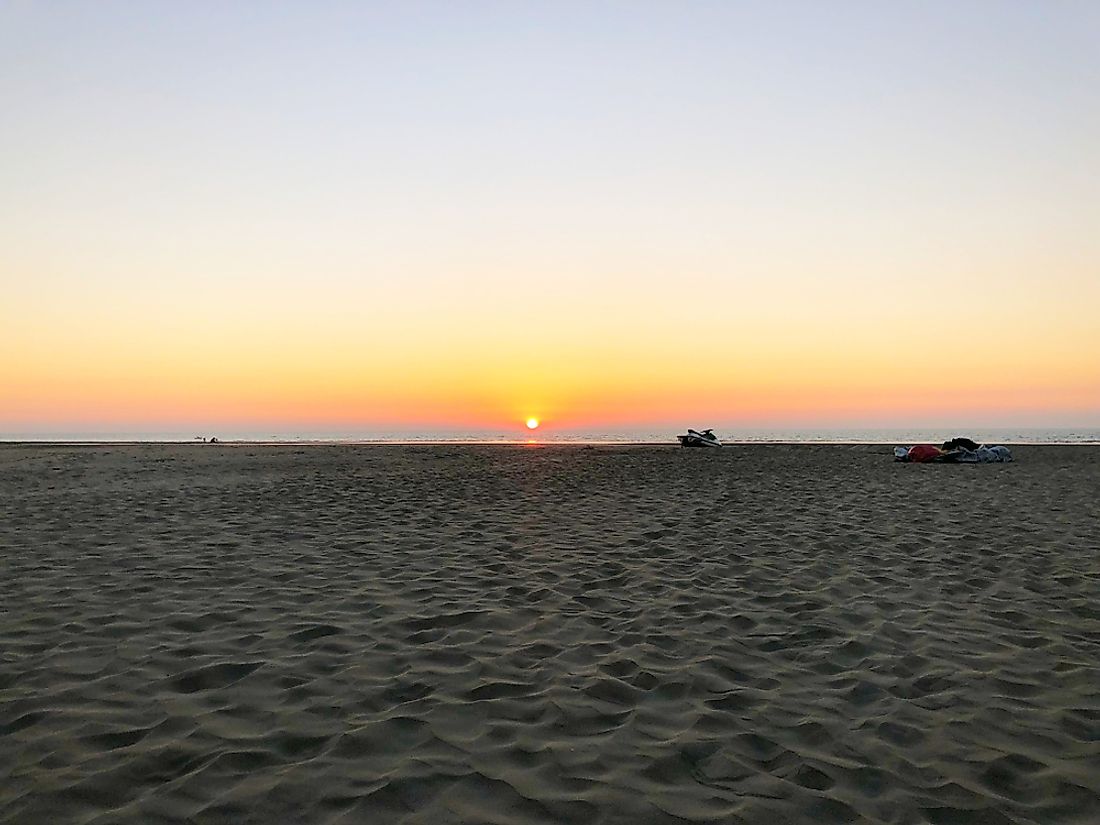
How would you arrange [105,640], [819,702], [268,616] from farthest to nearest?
[268,616]
[105,640]
[819,702]

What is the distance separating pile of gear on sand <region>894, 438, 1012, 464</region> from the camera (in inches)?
1357

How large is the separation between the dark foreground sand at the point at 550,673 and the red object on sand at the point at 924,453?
21.0 metres

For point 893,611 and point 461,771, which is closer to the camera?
point 461,771

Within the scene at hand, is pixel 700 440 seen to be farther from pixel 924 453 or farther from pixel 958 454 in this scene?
pixel 958 454

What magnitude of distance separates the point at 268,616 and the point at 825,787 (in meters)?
6.61

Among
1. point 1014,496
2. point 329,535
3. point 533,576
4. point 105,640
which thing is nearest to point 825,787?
point 533,576

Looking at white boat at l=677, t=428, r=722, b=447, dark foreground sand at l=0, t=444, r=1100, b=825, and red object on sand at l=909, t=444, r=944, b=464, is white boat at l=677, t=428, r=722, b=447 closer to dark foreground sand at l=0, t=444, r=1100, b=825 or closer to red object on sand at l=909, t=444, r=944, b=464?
red object on sand at l=909, t=444, r=944, b=464

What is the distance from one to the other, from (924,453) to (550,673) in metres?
34.0

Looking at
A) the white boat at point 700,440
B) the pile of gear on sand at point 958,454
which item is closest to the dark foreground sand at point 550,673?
the pile of gear on sand at point 958,454

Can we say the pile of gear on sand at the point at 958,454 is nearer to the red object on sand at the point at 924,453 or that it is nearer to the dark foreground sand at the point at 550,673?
the red object on sand at the point at 924,453

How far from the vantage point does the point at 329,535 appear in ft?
48.0

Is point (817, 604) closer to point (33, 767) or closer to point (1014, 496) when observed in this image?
point (33, 767)

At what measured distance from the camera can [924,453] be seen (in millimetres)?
35219

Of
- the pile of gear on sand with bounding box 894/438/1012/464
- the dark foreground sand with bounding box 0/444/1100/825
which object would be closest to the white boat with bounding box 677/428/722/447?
the pile of gear on sand with bounding box 894/438/1012/464
